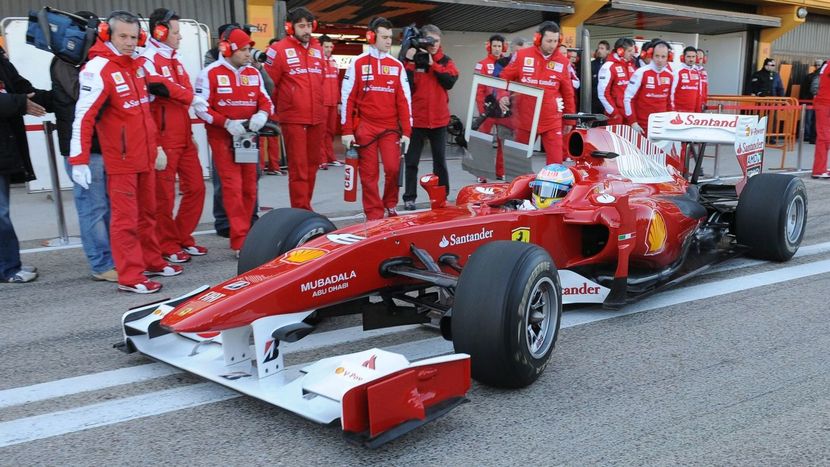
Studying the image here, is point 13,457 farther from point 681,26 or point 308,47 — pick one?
point 681,26

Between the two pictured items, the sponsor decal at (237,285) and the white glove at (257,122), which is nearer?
the sponsor decal at (237,285)

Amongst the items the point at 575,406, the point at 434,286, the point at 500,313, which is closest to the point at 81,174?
the point at 434,286

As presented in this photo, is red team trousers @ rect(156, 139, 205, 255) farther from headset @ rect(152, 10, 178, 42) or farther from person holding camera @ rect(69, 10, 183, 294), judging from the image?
headset @ rect(152, 10, 178, 42)

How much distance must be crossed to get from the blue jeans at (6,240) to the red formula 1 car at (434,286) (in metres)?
2.43

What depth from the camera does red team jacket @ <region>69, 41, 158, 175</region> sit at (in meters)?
5.10

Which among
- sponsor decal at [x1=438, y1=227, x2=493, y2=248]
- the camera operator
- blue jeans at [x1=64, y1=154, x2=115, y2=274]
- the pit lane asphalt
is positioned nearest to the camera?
A: the pit lane asphalt

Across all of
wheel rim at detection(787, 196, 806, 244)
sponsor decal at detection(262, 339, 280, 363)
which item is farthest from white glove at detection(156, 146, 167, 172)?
wheel rim at detection(787, 196, 806, 244)

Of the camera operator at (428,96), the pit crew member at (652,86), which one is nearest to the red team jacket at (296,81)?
the camera operator at (428,96)

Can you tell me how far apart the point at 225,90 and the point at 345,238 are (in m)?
3.09

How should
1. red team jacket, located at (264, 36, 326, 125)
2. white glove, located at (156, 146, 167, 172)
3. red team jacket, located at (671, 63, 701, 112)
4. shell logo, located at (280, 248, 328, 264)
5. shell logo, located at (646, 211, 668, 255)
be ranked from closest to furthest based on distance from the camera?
shell logo, located at (280, 248, 328, 264) → shell logo, located at (646, 211, 668, 255) → white glove, located at (156, 146, 167, 172) → red team jacket, located at (264, 36, 326, 125) → red team jacket, located at (671, 63, 701, 112)

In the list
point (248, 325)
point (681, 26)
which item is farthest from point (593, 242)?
point (681, 26)

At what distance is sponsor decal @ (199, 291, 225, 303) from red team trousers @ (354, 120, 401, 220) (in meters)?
4.04

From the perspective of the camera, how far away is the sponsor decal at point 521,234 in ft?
14.4

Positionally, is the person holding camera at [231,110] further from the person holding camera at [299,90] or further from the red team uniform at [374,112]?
the red team uniform at [374,112]
